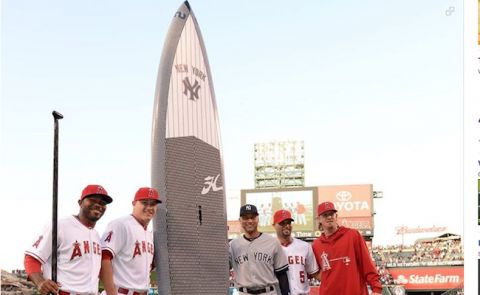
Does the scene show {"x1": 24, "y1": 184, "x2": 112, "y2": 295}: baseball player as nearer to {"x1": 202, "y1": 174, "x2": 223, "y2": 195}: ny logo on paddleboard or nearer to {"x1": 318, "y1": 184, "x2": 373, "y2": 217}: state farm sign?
{"x1": 202, "y1": 174, "x2": 223, "y2": 195}: ny logo on paddleboard

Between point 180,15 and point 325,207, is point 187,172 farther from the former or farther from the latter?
point 180,15

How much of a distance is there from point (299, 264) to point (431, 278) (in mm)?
28685

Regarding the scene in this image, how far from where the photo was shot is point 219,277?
5742mm

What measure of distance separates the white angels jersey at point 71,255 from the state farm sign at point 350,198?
31.9 metres

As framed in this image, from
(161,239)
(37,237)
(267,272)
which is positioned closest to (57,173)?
(37,237)

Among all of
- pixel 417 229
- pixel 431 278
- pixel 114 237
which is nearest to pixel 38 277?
pixel 114 237

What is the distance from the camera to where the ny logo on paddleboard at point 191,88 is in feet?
20.0

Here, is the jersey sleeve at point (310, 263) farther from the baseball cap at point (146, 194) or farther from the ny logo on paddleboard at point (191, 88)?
the ny logo on paddleboard at point (191, 88)

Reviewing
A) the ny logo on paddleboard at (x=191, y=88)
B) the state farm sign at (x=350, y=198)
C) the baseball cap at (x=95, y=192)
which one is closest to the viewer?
the baseball cap at (x=95, y=192)

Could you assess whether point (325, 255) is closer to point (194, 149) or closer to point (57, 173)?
point (194, 149)

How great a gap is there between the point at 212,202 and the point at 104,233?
1.67 meters

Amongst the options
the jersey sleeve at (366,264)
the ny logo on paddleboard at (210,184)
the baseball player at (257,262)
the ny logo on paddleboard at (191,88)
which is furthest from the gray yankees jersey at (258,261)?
the ny logo on paddleboard at (191,88)

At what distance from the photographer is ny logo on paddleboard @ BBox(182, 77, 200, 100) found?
6083 mm

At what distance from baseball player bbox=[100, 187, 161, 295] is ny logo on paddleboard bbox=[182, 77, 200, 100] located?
1642mm
